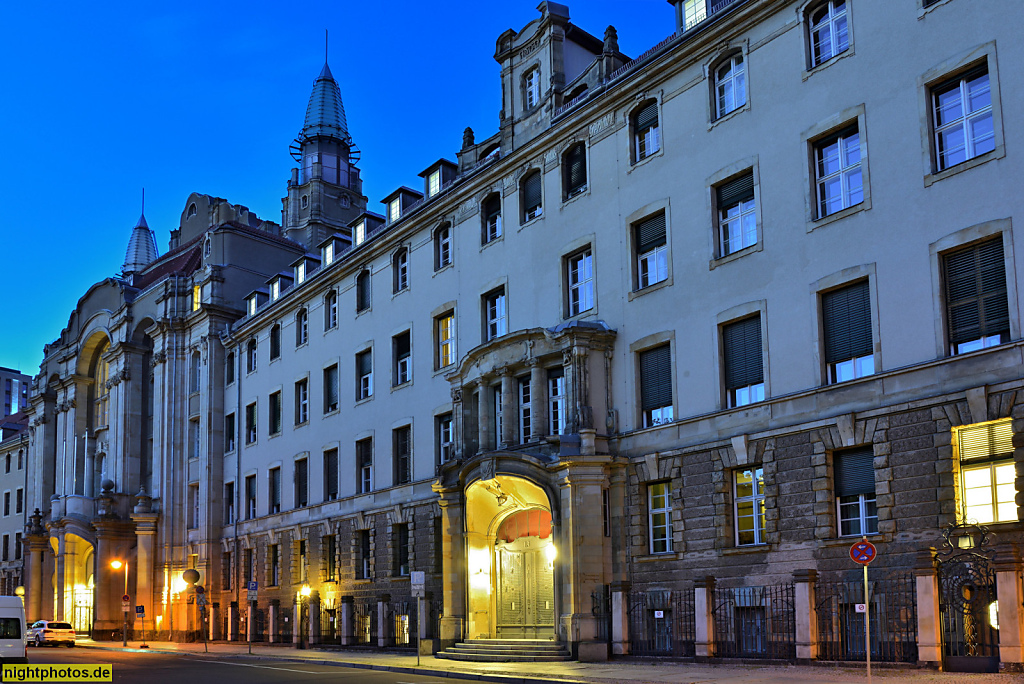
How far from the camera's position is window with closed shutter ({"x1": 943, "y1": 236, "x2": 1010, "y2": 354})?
2070cm

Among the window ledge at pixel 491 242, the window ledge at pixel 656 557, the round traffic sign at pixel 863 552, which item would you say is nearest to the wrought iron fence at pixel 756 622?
the window ledge at pixel 656 557

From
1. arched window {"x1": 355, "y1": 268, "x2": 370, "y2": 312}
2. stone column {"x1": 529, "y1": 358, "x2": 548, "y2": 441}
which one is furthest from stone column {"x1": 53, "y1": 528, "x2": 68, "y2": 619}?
stone column {"x1": 529, "y1": 358, "x2": 548, "y2": 441}

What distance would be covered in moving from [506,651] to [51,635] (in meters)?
31.5

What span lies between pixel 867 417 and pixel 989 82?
7.16 metres

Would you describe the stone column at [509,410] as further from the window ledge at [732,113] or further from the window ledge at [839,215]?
the window ledge at [839,215]

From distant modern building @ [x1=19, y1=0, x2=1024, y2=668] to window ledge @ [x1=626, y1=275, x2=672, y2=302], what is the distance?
0.27 ft

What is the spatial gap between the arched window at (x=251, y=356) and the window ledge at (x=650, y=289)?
28368 mm

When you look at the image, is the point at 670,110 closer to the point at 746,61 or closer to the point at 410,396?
the point at 746,61

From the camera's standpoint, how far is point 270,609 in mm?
46094

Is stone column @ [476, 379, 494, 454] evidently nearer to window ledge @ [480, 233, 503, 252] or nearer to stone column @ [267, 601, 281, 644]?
window ledge @ [480, 233, 503, 252]

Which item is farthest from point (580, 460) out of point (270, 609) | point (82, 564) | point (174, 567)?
point (82, 564)

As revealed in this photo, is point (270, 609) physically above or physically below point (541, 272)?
below

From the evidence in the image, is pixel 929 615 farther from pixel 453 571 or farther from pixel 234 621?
pixel 234 621

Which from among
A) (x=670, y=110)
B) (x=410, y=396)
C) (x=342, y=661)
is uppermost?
(x=670, y=110)
